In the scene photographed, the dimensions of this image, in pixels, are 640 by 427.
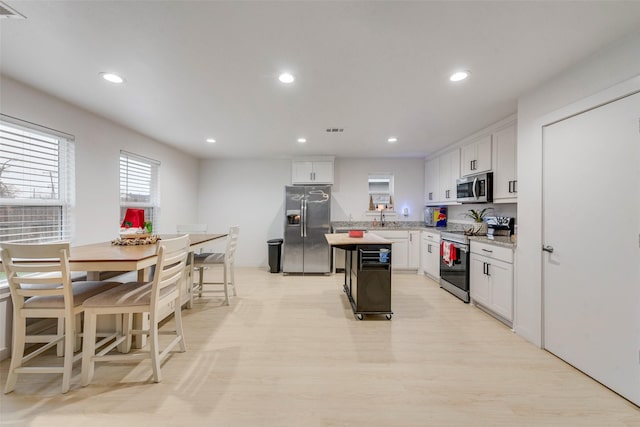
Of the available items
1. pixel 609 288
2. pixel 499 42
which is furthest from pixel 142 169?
pixel 609 288

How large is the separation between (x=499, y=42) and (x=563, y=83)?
92 cm

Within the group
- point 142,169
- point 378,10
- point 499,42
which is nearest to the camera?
point 378,10

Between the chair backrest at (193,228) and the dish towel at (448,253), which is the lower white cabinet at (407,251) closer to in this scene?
the dish towel at (448,253)

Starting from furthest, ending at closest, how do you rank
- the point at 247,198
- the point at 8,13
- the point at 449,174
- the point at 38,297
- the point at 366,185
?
the point at 247,198
the point at 366,185
the point at 449,174
the point at 38,297
the point at 8,13

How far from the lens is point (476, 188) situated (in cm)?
355

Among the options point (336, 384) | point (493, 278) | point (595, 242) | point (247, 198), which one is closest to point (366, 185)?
point (247, 198)

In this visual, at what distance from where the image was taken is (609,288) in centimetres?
180

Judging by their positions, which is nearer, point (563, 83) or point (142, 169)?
point (563, 83)

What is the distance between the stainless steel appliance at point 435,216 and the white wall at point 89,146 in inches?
208

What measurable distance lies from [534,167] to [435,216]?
281cm

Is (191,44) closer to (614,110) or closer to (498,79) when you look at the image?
(498,79)

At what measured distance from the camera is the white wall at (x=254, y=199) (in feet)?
18.6

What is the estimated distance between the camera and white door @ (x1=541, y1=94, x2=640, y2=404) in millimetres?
1682

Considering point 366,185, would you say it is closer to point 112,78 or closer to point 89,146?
point 112,78
